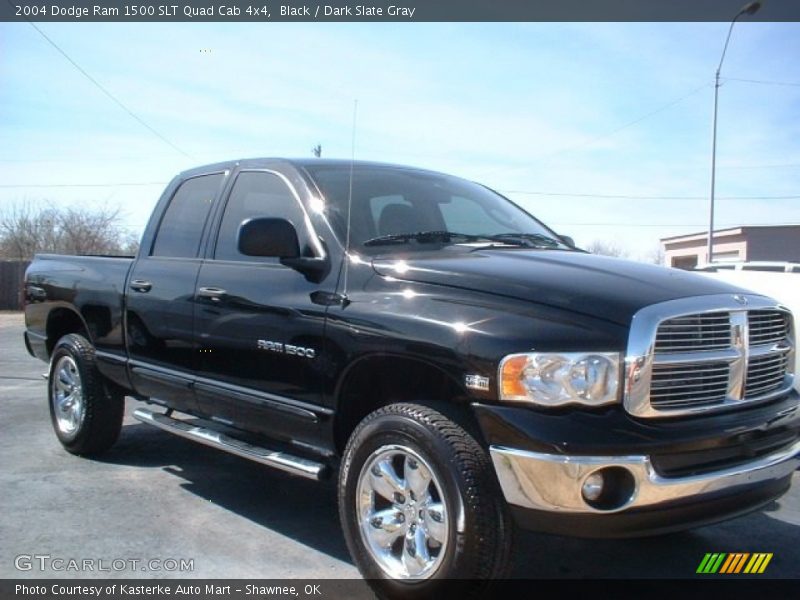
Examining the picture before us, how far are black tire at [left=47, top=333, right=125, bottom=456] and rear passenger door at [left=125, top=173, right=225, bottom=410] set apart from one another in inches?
22.7

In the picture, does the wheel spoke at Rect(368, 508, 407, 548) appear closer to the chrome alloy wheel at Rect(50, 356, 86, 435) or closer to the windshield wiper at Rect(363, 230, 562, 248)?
the windshield wiper at Rect(363, 230, 562, 248)

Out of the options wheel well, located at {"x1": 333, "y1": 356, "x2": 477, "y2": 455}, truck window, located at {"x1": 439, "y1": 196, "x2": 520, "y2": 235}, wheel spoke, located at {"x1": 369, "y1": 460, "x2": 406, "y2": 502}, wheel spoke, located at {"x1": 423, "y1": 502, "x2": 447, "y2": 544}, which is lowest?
wheel spoke, located at {"x1": 423, "y1": 502, "x2": 447, "y2": 544}

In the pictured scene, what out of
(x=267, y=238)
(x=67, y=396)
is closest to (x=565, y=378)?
(x=267, y=238)

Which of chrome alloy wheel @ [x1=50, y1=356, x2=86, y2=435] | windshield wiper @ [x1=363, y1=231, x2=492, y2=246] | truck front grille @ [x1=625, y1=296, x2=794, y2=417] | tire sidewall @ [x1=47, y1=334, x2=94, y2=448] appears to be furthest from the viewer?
chrome alloy wheel @ [x1=50, y1=356, x2=86, y2=435]

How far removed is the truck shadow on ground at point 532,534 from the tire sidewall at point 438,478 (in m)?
0.58

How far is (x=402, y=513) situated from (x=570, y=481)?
82 centimetres

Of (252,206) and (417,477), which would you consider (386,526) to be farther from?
(252,206)

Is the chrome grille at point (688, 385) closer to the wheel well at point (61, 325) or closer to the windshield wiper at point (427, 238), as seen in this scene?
the windshield wiper at point (427, 238)

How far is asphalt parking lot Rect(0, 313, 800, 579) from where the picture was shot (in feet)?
12.6

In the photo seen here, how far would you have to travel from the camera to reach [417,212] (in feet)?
14.4

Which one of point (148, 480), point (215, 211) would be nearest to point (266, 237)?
point (215, 211)

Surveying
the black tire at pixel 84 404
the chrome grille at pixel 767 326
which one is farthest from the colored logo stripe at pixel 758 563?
the black tire at pixel 84 404

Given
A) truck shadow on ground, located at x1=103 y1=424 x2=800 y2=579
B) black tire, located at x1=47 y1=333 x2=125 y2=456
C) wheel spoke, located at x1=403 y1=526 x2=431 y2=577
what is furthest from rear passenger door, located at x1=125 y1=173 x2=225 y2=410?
wheel spoke, located at x1=403 y1=526 x2=431 y2=577

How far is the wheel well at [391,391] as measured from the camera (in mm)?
3230
